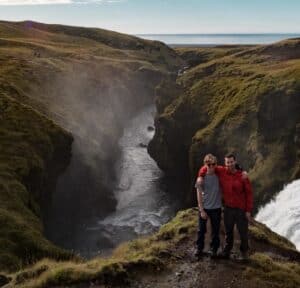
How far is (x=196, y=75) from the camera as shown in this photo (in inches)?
5054

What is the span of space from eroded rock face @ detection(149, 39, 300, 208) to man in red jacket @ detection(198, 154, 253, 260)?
39.8m

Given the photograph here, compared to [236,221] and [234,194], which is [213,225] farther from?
[234,194]

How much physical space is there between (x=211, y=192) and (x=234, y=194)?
1114mm

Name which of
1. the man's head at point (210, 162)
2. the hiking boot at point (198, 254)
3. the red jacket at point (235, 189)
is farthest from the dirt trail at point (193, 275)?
the man's head at point (210, 162)

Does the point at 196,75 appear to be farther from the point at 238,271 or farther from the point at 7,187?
the point at 238,271

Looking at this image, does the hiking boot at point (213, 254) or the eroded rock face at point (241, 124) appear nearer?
the hiking boot at point (213, 254)

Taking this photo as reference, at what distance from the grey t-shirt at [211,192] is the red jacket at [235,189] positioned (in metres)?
0.25

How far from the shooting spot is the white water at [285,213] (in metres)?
46.3

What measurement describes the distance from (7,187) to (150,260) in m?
27.2

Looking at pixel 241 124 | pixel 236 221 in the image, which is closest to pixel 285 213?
pixel 236 221

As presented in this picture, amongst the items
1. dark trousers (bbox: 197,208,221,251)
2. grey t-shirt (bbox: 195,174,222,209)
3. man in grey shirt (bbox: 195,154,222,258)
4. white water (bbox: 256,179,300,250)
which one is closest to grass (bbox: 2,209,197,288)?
dark trousers (bbox: 197,208,221,251)

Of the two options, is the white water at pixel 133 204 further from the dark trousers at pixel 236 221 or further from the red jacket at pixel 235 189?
the red jacket at pixel 235 189

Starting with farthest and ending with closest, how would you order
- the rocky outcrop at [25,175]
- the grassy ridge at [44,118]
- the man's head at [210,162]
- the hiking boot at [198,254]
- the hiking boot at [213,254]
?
1. the grassy ridge at [44,118]
2. the rocky outcrop at [25,175]
3. the hiking boot at [198,254]
4. the hiking boot at [213,254]
5. the man's head at [210,162]

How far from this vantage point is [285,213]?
167 ft
